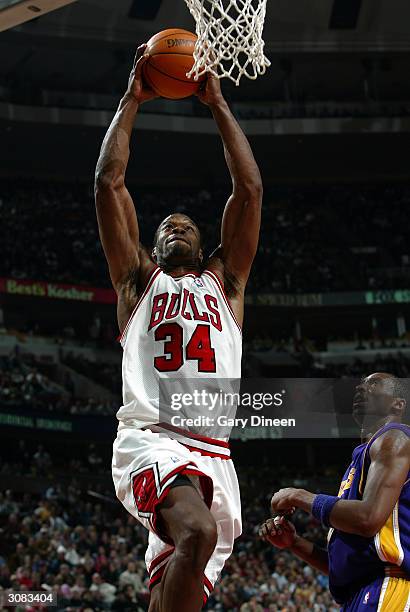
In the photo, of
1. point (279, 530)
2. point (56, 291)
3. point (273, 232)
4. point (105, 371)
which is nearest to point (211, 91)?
point (279, 530)

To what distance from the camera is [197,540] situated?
118 inches

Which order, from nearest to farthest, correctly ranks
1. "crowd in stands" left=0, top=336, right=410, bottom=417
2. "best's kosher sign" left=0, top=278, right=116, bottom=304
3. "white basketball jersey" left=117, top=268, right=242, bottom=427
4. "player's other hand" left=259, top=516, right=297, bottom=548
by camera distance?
"player's other hand" left=259, top=516, right=297, bottom=548 < "white basketball jersey" left=117, top=268, right=242, bottom=427 < "crowd in stands" left=0, top=336, right=410, bottom=417 < "best's kosher sign" left=0, top=278, right=116, bottom=304

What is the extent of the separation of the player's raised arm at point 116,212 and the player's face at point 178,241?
12 centimetres

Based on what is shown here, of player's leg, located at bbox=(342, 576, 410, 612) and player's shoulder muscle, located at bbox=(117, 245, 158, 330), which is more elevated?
player's shoulder muscle, located at bbox=(117, 245, 158, 330)

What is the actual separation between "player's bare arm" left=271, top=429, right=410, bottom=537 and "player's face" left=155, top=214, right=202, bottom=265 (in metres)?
1.39

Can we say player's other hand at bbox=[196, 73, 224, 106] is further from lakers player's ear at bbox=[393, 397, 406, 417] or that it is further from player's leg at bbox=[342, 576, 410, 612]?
player's leg at bbox=[342, 576, 410, 612]

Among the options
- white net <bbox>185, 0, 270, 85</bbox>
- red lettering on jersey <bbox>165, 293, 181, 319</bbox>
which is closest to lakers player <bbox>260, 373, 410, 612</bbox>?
red lettering on jersey <bbox>165, 293, 181, 319</bbox>

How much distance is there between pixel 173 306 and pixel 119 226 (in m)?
0.46

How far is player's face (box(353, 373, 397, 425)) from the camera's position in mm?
3430

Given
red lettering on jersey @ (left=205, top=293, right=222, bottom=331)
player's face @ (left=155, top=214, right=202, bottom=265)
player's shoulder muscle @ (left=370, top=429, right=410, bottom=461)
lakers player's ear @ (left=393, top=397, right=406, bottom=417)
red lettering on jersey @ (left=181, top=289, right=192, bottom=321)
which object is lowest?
lakers player's ear @ (left=393, top=397, right=406, bottom=417)

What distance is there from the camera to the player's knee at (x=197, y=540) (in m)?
3.01

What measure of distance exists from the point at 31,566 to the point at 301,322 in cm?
1275

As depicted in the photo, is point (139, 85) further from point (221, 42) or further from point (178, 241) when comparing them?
point (178, 241)

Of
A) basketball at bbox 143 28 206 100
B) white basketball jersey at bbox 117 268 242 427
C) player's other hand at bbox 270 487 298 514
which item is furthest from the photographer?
basketball at bbox 143 28 206 100
